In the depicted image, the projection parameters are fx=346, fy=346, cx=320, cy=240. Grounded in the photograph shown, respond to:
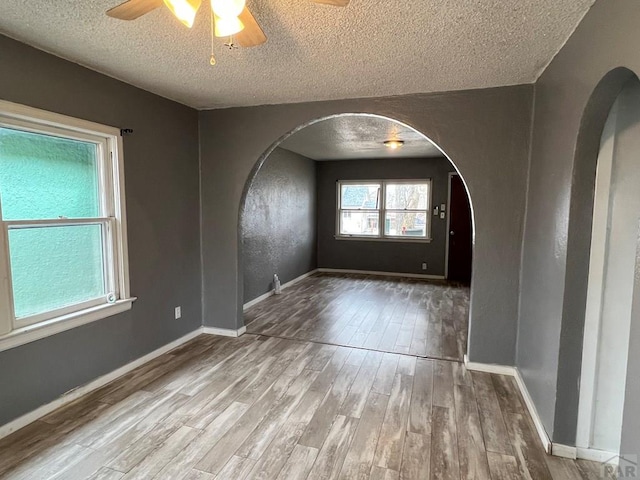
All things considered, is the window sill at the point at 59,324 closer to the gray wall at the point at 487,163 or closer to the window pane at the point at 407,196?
the gray wall at the point at 487,163

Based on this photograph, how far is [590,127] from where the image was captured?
1.64 m

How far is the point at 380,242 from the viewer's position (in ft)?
23.4

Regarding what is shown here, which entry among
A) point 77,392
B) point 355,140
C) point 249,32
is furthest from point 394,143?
point 77,392

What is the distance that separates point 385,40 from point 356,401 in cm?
234

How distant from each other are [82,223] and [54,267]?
1.14 feet

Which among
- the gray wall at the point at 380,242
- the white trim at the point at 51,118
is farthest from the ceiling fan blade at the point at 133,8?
the gray wall at the point at 380,242

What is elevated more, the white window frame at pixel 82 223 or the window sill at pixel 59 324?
the white window frame at pixel 82 223

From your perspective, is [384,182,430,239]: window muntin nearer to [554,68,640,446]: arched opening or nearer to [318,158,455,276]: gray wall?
[318,158,455,276]: gray wall

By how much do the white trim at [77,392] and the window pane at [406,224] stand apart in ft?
15.9

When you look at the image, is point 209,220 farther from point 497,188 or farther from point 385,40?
point 497,188

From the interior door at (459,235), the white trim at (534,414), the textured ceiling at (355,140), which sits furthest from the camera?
the interior door at (459,235)

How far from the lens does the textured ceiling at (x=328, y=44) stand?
1704 mm

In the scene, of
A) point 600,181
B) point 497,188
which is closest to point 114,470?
point 600,181

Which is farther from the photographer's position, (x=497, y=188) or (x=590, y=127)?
(x=497, y=188)
